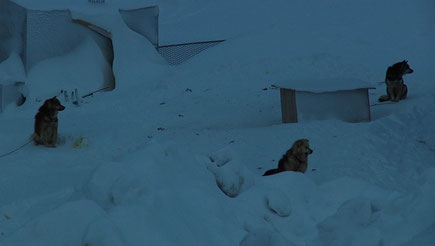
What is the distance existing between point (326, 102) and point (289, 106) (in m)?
0.68

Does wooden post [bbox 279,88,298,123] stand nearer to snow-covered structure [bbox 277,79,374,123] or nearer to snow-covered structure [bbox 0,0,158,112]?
snow-covered structure [bbox 277,79,374,123]

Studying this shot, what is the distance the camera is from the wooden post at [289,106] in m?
9.20

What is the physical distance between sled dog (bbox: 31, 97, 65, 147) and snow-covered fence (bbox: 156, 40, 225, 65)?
30.4 feet

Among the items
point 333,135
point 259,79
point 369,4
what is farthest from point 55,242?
point 369,4

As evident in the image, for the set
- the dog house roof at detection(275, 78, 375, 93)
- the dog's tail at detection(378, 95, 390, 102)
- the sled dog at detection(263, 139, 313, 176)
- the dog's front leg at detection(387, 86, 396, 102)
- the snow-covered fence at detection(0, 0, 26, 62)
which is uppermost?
the snow-covered fence at detection(0, 0, 26, 62)

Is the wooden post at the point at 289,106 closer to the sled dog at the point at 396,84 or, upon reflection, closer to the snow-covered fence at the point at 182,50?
the sled dog at the point at 396,84

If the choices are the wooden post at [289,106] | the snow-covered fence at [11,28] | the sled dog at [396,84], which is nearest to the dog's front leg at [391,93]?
the sled dog at [396,84]

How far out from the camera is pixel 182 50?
1798 centimetres

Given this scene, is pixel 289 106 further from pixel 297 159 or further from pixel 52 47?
pixel 52 47

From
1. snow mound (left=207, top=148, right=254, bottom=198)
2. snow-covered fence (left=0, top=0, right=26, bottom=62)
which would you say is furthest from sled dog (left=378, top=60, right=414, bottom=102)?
snow-covered fence (left=0, top=0, right=26, bottom=62)

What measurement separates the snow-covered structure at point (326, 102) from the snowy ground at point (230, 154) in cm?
28

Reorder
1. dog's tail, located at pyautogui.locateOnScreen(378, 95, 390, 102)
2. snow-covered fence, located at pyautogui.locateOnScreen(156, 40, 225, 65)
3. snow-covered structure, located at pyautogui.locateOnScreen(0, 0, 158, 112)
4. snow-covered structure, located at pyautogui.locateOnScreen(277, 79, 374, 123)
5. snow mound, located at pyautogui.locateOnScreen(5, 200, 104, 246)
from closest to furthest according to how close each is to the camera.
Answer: snow mound, located at pyautogui.locateOnScreen(5, 200, 104, 246) < snow-covered structure, located at pyautogui.locateOnScreen(277, 79, 374, 123) < dog's tail, located at pyautogui.locateOnScreen(378, 95, 390, 102) < snow-covered structure, located at pyautogui.locateOnScreen(0, 0, 158, 112) < snow-covered fence, located at pyautogui.locateOnScreen(156, 40, 225, 65)

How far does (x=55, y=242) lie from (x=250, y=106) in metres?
8.24

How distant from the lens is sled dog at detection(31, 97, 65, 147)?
8812 mm
